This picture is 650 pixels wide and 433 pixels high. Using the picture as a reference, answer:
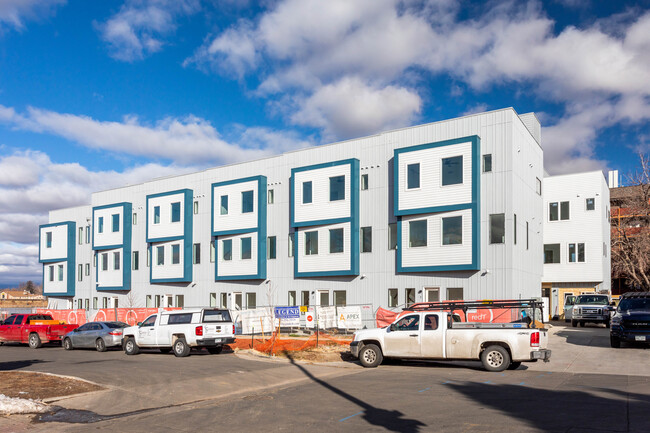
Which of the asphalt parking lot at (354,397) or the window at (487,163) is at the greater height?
the window at (487,163)

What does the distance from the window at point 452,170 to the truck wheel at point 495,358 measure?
16341mm

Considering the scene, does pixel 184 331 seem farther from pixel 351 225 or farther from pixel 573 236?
pixel 573 236

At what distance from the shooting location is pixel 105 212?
53094mm

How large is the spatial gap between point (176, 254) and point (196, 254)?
6.67 feet

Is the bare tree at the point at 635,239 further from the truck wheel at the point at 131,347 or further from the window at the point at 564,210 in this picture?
the truck wheel at the point at 131,347

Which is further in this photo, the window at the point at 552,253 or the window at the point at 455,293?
the window at the point at 552,253

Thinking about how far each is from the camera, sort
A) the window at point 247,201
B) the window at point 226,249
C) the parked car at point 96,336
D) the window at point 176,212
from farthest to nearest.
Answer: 1. the window at point 176,212
2. the window at point 226,249
3. the window at point 247,201
4. the parked car at point 96,336

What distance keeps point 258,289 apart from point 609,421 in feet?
109

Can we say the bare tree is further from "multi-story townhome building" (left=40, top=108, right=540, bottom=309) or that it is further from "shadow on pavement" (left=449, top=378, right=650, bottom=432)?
"shadow on pavement" (left=449, top=378, right=650, bottom=432)

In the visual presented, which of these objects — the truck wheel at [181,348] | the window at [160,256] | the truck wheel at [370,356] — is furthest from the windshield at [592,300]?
the window at [160,256]

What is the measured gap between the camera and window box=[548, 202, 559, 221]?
47.2 metres

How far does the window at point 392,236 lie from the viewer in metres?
35.3

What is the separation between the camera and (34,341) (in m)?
30.0

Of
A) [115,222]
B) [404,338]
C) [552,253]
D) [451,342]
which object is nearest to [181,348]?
[404,338]
